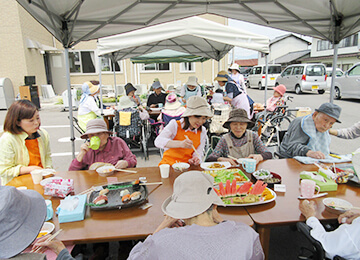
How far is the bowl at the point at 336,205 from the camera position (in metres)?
1.75

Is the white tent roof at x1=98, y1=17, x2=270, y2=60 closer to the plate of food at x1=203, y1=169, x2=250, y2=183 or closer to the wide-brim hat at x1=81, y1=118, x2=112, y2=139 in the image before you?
the wide-brim hat at x1=81, y1=118, x2=112, y2=139

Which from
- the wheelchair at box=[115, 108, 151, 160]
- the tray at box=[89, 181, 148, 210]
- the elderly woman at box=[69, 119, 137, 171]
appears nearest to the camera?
the tray at box=[89, 181, 148, 210]

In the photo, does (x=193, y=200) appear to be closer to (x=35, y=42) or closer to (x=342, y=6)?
(x=342, y=6)

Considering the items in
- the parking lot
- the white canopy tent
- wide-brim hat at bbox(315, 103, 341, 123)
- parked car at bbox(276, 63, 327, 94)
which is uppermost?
the white canopy tent

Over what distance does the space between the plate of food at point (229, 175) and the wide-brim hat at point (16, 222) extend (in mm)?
1476

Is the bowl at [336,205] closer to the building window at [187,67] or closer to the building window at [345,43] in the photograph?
the building window at [187,67]

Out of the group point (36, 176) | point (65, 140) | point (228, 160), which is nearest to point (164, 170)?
point (228, 160)

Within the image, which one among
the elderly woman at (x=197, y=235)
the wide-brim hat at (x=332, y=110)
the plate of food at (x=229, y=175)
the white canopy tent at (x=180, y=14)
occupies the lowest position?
Answer: the plate of food at (x=229, y=175)

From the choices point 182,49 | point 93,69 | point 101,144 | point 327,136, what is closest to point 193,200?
point 101,144

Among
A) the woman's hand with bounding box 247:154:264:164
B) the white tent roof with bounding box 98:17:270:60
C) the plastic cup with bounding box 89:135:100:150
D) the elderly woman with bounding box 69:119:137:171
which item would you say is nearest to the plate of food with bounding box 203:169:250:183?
the woman's hand with bounding box 247:154:264:164

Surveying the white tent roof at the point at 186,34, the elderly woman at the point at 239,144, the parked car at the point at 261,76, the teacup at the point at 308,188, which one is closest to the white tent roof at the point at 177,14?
the white tent roof at the point at 186,34

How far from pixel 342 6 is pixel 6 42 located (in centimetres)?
1632

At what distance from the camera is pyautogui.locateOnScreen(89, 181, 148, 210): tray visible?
1828 mm

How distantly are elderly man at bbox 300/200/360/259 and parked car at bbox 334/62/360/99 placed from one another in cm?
1360
